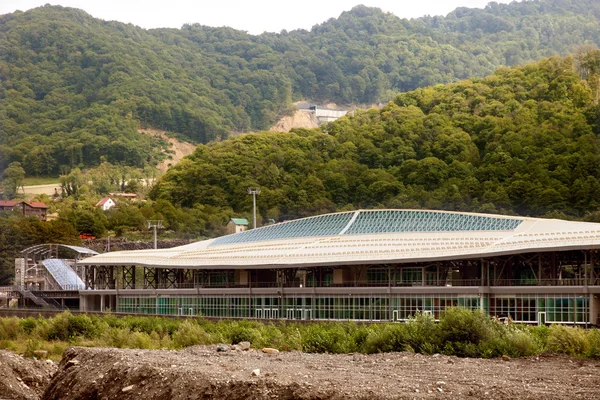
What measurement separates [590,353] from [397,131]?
113838 mm

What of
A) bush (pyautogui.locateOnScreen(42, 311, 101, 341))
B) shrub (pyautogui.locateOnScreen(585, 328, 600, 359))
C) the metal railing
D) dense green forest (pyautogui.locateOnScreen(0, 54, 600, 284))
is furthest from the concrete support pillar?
dense green forest (pyautogui.locateOnScreen(0, 54, 600, 284))

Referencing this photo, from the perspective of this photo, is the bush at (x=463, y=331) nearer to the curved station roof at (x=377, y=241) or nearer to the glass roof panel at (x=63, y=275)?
the curved station roof at (x=377, y=241)

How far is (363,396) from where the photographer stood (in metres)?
23.2

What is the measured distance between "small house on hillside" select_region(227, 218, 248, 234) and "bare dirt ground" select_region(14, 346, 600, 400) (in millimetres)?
87377

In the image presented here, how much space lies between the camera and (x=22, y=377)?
36875 mm

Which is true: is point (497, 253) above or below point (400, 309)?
above

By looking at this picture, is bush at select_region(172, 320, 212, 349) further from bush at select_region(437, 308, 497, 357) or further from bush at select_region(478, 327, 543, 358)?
bush at select_region(478, 327, 543, 358)

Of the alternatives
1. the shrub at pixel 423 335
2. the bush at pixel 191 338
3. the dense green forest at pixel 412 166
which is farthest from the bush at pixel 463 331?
the dense green forest at pixel 412 166

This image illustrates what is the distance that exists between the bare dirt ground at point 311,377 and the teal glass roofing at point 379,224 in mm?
36402

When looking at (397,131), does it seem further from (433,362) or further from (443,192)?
(433,362)

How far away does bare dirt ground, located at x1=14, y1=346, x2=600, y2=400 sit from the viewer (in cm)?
2338

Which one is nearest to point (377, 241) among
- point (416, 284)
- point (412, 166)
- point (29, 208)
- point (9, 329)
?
point (416, 284)

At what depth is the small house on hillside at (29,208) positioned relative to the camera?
156250mm

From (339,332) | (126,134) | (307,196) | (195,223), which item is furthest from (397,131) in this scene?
(339,332)
